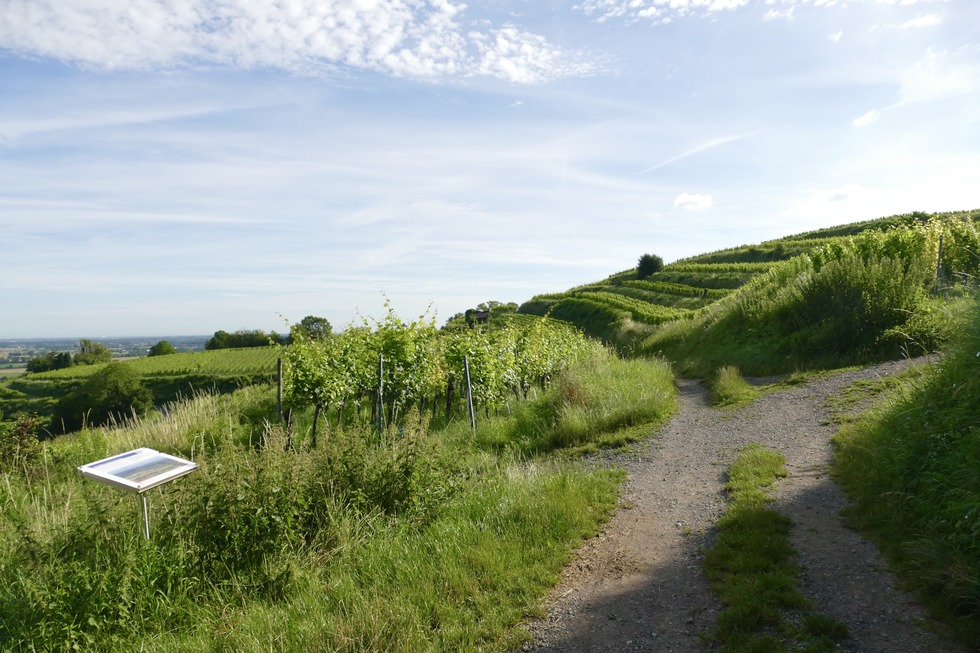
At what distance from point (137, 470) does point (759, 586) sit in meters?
4.94

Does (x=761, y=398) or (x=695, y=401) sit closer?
(x=761, y=398)

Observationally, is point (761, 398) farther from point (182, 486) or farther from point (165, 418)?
point (165, 418)

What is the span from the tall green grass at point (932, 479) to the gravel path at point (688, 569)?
200mm

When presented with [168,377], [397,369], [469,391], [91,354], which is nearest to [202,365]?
[168,377]

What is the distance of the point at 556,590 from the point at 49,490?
6.43m

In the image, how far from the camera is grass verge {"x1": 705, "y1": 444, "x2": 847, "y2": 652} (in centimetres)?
368

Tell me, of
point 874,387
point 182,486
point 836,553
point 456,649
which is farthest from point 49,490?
point 874,387

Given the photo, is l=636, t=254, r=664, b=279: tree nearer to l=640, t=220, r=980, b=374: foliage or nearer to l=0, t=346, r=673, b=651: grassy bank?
l=640, t=220, r=980, b=374: foliage

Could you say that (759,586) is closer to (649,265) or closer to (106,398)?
(106,398)

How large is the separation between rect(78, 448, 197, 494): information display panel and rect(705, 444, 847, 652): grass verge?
4.28 metres

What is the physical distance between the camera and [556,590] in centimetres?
464

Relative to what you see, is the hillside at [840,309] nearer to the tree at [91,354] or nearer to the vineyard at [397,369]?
the vineyard at [397,369]

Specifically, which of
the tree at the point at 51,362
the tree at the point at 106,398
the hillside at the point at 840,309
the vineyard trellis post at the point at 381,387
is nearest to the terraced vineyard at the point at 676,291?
the hillside at the point at 840,309

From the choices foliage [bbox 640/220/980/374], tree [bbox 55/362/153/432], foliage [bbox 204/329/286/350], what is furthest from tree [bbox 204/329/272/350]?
foliage [bbox 640/220/980/374]
